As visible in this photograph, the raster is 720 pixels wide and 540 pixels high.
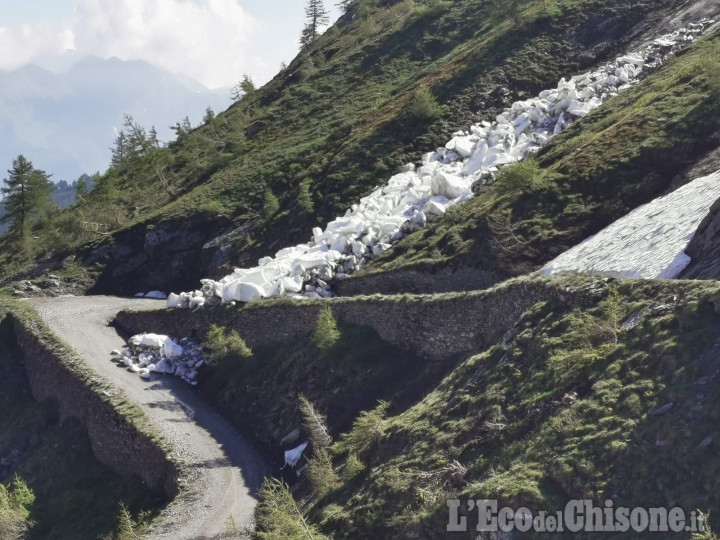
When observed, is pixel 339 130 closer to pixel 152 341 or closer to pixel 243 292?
pixel 243 292

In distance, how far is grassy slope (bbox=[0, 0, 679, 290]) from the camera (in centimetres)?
5034

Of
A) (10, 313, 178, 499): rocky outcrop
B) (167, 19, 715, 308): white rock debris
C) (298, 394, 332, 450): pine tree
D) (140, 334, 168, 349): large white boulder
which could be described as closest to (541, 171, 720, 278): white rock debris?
(298, 394, 332, 450): pine tree

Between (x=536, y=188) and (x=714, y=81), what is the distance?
1059cm

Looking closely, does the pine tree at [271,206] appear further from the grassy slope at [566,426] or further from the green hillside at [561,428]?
the grassy slope at [566,426]

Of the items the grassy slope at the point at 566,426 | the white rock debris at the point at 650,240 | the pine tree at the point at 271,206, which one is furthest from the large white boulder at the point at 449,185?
the grassy slope at the point at 566,426

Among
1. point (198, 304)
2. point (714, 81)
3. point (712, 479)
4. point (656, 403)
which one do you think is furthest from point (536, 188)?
point (712, 479)

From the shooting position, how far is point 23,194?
66000 millimetres

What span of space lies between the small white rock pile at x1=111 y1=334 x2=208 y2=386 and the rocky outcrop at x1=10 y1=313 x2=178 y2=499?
2.46 metres

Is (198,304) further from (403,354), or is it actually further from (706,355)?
(706,355)

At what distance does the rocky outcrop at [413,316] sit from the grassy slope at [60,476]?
26.2ft

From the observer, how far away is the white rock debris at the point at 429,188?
3488cm

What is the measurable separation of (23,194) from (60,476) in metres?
45.8

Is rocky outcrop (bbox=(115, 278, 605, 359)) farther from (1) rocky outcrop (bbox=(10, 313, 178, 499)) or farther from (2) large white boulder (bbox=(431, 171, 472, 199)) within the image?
(2) large white boulder (bbox=(431, 171, 472, 199))

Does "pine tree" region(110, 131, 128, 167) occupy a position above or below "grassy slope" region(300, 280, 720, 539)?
above
